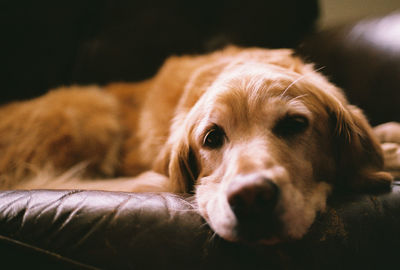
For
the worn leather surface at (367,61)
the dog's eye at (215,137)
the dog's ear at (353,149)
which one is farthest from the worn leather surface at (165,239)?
the worn leather surface at (367,61)

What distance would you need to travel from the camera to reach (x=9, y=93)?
8.73 ft

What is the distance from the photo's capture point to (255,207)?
2.62 feet

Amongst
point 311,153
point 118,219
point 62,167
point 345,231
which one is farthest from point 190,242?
point 62,167

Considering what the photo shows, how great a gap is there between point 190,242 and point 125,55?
7.20 ft

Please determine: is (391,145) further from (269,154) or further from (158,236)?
(158,236)

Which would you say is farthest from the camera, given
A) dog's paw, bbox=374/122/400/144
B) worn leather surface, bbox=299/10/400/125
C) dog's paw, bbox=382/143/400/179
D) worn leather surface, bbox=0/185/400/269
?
worn leather surface, bbox=299/10/400/125

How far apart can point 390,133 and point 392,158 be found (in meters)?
0.19

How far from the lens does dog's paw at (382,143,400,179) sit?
1328 millimetres

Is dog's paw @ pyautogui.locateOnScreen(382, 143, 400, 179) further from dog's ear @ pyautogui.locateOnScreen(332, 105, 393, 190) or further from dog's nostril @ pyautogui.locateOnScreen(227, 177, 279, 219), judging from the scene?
dog's nostril @ pyautogui.locateOnScreen(227, 177, 279, 219)

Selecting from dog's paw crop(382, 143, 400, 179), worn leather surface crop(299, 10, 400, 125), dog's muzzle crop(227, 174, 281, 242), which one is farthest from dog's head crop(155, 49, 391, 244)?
worn leather surface crop(299, 10, 400, 125)

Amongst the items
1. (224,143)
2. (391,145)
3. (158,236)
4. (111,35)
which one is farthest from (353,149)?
(111,35)

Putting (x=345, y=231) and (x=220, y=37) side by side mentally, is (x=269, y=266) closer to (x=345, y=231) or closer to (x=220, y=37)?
(x=345, y=231)

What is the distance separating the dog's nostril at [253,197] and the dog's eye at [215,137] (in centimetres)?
42

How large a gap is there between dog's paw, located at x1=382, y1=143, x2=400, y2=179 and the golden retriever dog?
0.67ft
